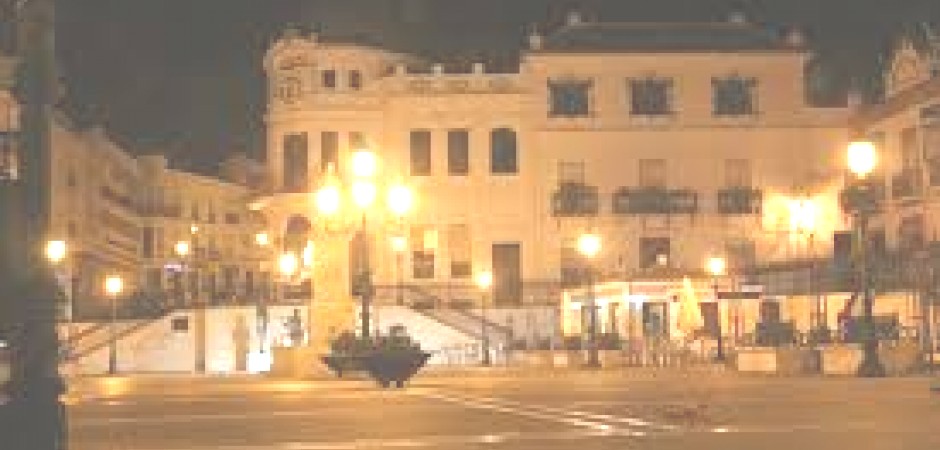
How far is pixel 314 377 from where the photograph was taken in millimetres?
37188

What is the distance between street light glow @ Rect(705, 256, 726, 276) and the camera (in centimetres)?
5926

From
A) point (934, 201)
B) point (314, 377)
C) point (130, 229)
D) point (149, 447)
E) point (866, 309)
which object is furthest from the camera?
point (130, 229)

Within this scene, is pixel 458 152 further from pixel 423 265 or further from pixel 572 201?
pixel 572 201

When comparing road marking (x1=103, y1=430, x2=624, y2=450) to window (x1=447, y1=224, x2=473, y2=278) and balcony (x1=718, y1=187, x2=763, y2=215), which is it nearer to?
window (x1=447, y1=224, x2=473, y2=278)

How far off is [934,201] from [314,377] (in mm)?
25511

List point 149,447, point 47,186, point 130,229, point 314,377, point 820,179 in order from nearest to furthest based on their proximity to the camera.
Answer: point 47,186
point 149,447
point 314,377
point 820,179
point 130,229

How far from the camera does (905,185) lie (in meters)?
56.5

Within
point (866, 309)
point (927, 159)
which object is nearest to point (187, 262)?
point (927, 159)

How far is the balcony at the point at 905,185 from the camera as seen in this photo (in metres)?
55.8

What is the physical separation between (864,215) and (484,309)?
3548 centimetres

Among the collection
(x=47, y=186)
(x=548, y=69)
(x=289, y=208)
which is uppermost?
(x=548, y=69)

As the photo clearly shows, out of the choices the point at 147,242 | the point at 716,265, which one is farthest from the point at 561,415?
the point at 147,242

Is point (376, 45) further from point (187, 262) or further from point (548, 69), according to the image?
point (187, 262)

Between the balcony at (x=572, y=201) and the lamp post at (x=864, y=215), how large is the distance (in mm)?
36950
